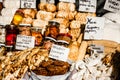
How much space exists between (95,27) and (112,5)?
535 mm

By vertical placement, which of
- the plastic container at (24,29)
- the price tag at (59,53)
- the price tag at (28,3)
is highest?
the price tag at (28,3)

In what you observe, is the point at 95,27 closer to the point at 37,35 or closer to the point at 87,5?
the point at 87,5

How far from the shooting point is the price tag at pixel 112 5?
540 centimetres

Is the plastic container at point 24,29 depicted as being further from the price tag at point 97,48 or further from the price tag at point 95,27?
the price tag at point 97,48

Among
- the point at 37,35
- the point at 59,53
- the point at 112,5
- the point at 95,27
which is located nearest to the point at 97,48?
the point at 95,27

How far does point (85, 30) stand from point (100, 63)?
57 cm

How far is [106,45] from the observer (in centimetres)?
503

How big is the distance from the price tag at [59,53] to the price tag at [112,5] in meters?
1.00

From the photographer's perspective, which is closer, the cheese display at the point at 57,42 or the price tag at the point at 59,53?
the cheese display at the point at 57,42

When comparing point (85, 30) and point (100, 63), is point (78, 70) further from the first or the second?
point (85, 30)

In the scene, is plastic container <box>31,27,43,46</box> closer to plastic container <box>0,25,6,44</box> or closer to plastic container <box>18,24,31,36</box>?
plastic container <box>18,24,31,36</box>

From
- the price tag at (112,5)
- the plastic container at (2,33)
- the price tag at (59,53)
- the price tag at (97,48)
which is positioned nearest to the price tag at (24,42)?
the plastic container at (2,33)

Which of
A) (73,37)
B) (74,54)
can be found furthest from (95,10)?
(74,54)

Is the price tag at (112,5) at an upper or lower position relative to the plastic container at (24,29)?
upper
